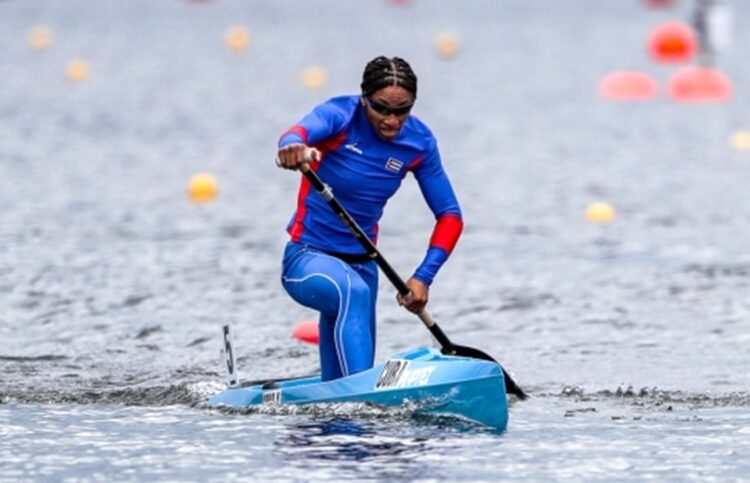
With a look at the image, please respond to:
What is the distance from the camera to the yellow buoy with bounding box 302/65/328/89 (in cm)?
3388

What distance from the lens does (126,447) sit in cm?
1016

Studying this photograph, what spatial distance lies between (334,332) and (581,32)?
36.6 meters

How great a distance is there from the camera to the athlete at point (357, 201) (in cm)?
1042

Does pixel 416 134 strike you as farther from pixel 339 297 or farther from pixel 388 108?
pixel 339 297

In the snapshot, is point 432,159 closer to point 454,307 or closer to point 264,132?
point 454,307

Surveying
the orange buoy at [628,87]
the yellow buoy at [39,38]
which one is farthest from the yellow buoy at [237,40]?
the orange buoy at [628,87]

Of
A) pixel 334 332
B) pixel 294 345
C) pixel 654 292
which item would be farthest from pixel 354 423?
pixel 654 292

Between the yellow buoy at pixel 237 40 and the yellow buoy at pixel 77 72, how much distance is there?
16.2 feet

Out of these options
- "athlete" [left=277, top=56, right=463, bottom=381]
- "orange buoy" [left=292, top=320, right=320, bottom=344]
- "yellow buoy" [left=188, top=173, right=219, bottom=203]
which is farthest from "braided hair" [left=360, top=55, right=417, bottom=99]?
"yellow buoy" [left=188, top=173, right=219, bottom=203]

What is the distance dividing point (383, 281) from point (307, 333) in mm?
2502

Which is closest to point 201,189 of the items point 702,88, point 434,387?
point 434,387

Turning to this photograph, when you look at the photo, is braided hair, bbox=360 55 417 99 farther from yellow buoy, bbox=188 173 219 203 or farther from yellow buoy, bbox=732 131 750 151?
yellow buoy, bbox=732 131 750 151

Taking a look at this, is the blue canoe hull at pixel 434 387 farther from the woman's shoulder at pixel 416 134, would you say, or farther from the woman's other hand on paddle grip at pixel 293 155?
the woman's other hand on paddle grip at pixel 293 155

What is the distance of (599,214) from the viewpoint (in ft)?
65.8
